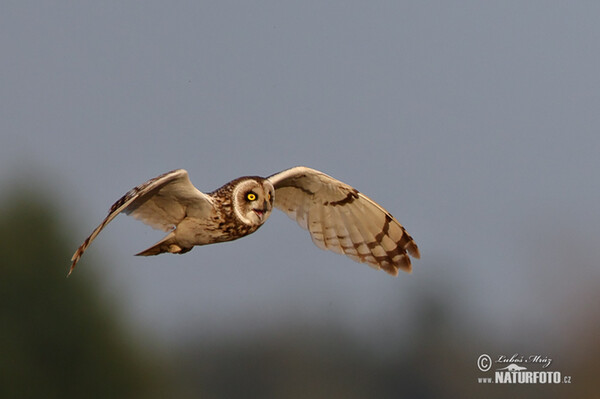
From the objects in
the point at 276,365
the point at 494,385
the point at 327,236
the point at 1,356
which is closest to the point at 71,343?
the point at 1,356

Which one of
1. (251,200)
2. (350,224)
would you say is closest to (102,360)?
(350,224)

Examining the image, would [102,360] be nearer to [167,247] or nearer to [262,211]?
[167,247]

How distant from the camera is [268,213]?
34.8 ft

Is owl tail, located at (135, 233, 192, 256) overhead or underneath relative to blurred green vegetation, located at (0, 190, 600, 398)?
overhead

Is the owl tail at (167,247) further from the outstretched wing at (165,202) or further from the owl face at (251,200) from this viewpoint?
the owl face at (251,200)

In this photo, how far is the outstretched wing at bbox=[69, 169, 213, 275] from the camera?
32.8ft

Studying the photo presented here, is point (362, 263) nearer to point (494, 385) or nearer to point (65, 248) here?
point (65, 248)

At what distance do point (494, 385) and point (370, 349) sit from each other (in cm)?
1207

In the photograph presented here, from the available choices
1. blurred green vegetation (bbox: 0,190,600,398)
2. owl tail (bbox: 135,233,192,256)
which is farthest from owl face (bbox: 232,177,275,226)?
blurred green vegetation (bbox: 0,190,600,398)

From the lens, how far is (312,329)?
5719 centimetres

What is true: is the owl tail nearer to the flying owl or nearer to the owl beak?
the flying owl

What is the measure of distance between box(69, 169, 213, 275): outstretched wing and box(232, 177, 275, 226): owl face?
11.6 inches

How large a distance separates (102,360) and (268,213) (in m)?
18.0

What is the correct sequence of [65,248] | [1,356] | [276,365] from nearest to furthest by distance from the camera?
[1,356]
[65,248]
[276,365]
